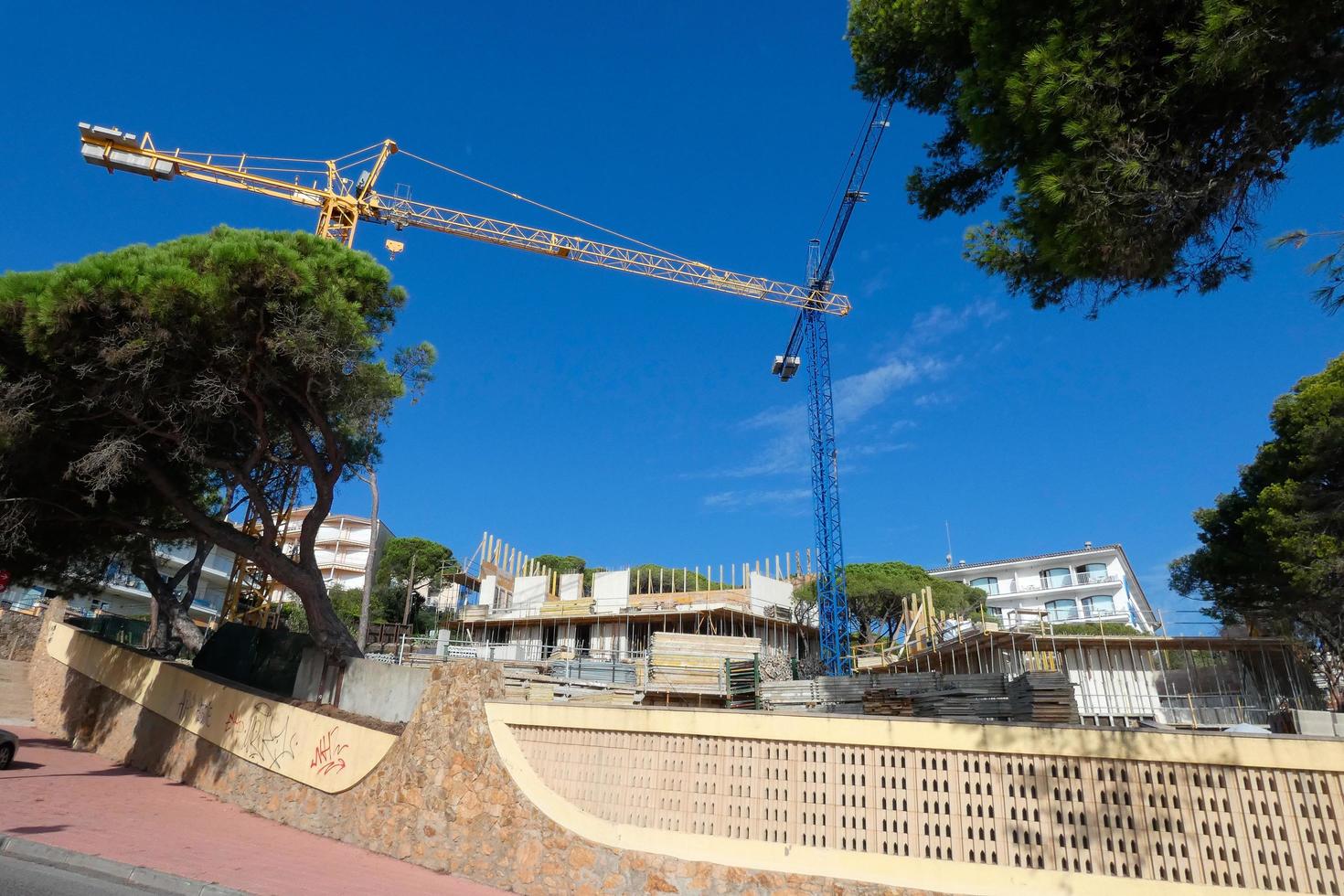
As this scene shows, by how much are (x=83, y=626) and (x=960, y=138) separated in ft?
106

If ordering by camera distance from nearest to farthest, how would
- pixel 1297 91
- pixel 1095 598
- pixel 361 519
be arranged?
pixel 1297 91
pixel 1095 598
pixel 361 519

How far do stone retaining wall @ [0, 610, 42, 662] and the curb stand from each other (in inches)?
1147

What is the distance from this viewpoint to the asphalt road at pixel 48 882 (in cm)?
743

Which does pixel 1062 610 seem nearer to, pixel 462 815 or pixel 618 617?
pixel 618 617

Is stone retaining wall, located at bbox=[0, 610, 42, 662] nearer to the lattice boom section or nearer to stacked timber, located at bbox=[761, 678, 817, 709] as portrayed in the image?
stacked timber, located at bbox=[761, 678, 817, 709]

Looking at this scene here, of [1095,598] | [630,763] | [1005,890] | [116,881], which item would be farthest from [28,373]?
[1095,598]

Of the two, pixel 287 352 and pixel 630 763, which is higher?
pixel 287 352

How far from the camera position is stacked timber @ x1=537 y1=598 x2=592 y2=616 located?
Result: 113 feet

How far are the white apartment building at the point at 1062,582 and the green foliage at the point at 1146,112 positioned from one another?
5296 centimetres

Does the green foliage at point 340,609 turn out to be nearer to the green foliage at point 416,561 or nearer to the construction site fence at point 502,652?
the green foliage at point 416,561

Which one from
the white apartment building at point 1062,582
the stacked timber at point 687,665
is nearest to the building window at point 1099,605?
the white apartment building at point 1062,582

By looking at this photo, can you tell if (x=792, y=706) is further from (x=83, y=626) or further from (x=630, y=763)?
(x=83, y=626)

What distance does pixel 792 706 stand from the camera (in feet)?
55.5

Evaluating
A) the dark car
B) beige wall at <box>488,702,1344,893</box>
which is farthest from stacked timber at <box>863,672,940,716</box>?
the dark car
